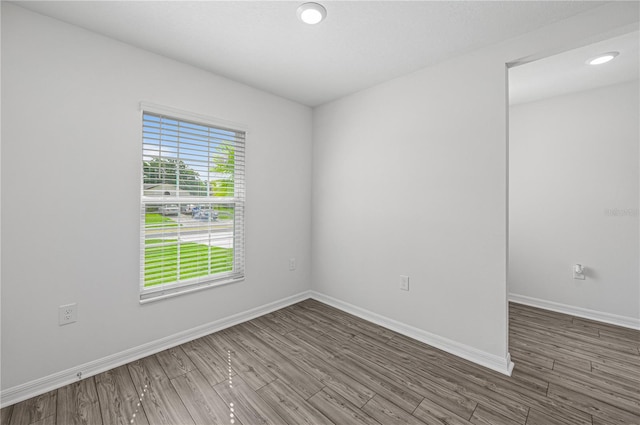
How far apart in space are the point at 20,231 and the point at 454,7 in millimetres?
3056

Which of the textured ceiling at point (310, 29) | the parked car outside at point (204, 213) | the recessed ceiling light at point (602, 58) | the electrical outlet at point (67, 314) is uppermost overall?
the recessed ceiling light at point (602, 58)

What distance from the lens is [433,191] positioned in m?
2.45

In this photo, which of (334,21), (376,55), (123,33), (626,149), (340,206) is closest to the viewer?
(334,21)

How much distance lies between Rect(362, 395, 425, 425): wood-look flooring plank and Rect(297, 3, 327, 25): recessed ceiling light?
2.49 metres

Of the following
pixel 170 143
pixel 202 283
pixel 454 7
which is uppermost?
pixel 454 7

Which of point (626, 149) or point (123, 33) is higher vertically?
point (123, 33)

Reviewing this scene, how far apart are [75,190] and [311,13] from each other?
199 centimetres

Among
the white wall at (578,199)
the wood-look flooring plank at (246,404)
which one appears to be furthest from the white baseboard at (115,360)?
the white wall at (578,199)

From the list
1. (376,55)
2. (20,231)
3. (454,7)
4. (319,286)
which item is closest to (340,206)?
(319,286)

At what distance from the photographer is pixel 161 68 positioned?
2275 mm

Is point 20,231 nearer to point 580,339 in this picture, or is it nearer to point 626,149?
point 580,339

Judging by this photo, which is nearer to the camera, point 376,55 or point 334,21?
point 334,21

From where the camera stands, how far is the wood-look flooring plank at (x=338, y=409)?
5.16ft

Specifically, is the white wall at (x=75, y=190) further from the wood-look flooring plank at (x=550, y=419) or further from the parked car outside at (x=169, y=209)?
the wood-look flooring plank at (x=550, y=419)
